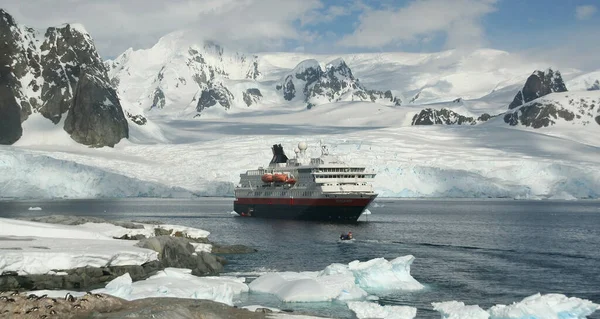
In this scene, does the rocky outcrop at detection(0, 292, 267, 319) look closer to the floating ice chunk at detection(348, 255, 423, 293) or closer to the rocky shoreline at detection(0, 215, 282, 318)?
the rocky shoreline at detection(0, 215, 282, 318)

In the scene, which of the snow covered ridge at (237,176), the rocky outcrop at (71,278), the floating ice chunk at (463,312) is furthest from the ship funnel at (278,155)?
the floating ice chunk at (463,312)

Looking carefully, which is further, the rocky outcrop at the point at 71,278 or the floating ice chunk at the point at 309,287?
the rocky outcrop at the point at 71,278

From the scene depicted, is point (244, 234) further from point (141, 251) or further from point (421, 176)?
point (421, 176)

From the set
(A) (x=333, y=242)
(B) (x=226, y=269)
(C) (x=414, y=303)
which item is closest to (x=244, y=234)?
(A) (x=333, y=242)

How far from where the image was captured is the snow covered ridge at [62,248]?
43.1m

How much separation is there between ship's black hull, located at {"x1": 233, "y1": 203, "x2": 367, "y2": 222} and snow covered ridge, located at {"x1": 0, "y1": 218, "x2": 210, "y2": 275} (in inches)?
1518

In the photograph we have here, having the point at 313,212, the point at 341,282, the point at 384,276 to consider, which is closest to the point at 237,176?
the point at 313,212

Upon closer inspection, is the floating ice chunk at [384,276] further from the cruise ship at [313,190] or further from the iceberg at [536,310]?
the cruise ship at [313,190]

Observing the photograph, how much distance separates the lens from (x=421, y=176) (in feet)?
551

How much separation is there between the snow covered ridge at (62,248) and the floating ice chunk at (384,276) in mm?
12824

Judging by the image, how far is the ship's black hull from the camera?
97.8 meters

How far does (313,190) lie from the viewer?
9931 centimetres

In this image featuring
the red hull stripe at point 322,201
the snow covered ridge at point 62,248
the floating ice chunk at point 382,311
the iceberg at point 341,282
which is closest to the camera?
the floating ice chunk at point 382,311

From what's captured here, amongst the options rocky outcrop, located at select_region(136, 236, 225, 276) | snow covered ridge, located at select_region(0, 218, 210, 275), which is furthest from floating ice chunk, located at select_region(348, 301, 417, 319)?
rocky outcrop, located at select_region(136, 236, 225, 276)
